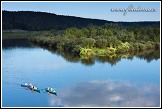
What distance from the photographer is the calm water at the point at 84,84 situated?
6.59m

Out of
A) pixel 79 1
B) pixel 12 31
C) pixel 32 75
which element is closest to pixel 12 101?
pixel 32 75

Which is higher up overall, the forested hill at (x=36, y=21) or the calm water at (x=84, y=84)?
the forested hill at (x=36, y=21)

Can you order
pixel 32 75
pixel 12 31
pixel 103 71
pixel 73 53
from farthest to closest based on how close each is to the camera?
pixel 12 31
pixel 73 53
pixel 103 71
pixel 32 75

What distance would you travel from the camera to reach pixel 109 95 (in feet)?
23.7

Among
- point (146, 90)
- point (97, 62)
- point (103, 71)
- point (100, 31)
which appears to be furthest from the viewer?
point (100, 31)

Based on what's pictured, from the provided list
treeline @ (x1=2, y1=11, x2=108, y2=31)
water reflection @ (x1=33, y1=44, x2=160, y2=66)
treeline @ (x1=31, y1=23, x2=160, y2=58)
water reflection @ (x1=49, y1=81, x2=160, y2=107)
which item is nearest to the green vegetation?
treeline @ (x1=2, y1=11, x2=108, y2=31)

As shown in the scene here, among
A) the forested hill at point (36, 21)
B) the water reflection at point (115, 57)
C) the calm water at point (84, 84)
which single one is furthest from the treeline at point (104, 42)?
the forested hill at point (36, 21)

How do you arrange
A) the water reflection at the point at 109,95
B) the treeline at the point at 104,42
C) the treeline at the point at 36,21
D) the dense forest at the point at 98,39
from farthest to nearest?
1. the treeline at the point at 36,21
2. the dense forest at the point at 98,39
3. the treeline at the point at 104,42
4. the water reflection at the point at 109,95

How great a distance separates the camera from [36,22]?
1104 inches

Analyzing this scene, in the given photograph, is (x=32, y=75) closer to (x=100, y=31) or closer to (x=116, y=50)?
(x=116, y=50)

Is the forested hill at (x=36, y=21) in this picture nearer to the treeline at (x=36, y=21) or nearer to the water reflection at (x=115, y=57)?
the treeline at (x=36, y=21)

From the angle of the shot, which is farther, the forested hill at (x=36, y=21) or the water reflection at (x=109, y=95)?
the forested hill at (x=36, y=21)

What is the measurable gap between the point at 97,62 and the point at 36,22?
17489 mm

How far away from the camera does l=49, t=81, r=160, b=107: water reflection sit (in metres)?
6.54
